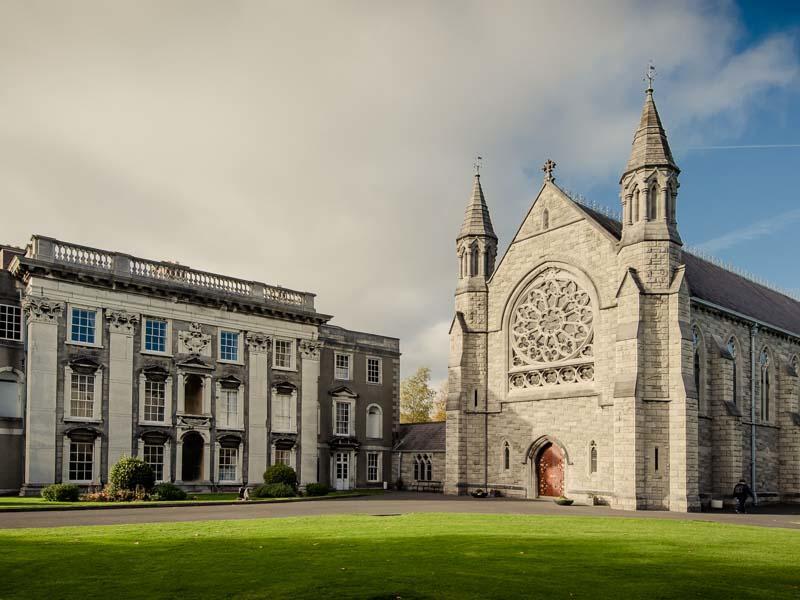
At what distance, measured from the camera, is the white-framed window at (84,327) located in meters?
36.5

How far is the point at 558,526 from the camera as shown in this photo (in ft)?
71.5

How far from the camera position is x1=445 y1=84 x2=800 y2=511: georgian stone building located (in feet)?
110

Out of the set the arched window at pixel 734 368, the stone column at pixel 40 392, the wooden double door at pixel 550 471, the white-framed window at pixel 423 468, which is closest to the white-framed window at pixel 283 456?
the white-framed window at pixel 423 468

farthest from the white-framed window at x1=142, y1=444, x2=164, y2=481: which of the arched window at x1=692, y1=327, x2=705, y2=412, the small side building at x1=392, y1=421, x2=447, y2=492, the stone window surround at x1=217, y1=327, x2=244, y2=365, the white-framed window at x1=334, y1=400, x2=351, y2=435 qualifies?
the arched window at x1=692, y1=327, x2=705, y2=412

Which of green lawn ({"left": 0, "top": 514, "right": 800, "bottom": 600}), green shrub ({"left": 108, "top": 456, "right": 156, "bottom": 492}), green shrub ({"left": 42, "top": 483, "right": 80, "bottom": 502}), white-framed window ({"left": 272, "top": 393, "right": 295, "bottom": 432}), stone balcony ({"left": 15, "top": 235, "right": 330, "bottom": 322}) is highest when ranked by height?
stone balcony ({"left": 15, "top": 235, "right": 330, "bottom": 322})

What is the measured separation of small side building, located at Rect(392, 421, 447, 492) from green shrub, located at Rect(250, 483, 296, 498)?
46.2 feet

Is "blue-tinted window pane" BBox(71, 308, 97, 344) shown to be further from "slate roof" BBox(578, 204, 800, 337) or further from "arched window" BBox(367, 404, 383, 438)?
"slate roof" BBox(578, 204, 800, 337)

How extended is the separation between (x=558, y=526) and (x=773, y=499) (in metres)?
24.8

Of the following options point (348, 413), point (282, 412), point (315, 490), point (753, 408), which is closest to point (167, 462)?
point (315, 490)

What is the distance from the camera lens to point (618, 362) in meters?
34.5

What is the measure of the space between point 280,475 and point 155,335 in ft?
32.3

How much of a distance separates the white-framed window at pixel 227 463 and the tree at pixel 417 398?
39.1 meters

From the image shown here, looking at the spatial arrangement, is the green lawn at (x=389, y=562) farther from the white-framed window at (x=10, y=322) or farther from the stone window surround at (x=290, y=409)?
the stone window surround at (x=290, y=409)

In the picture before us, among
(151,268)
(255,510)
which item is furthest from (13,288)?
(255,510)
